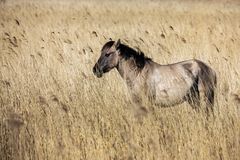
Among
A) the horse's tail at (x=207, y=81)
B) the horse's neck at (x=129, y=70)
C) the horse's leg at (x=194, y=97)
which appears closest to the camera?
the horse's leg at (x=194, y=97)

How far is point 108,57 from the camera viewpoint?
734cm

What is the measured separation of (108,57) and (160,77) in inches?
31.3

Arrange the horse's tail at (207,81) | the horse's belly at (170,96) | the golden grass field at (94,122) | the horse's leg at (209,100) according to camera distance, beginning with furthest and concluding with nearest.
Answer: the horse's tail at (207,81)
the horse's belly at (170,96)
the horse's leg at (209,100)
the golden grass field at (94,122)

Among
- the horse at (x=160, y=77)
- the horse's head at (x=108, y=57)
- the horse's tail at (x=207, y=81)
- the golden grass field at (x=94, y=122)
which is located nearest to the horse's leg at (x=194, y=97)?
the horse at (x=160, y=77)

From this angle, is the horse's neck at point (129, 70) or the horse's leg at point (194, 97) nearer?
the horse's leg at point (194, 97)

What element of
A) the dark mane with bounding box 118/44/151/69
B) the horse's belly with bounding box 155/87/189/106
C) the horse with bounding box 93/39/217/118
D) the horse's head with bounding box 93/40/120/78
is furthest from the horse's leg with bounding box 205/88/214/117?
the horse's head with bounding box 93/40/120/78

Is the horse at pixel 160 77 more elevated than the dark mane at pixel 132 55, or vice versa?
the dark mane at pixel 132 55

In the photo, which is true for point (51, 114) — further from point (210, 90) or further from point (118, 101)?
point (210, 90)

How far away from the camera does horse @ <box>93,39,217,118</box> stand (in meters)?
6.92

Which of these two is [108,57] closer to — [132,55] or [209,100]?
[132,55]

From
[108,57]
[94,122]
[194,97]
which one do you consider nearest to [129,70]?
[108,57]

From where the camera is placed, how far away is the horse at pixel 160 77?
692cm

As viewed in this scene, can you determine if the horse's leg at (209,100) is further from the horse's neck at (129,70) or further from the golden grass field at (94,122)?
the horse's neck at (129,70)

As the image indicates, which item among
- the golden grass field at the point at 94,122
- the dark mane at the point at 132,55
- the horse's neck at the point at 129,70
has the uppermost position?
the dark mane at the point at 132,55
